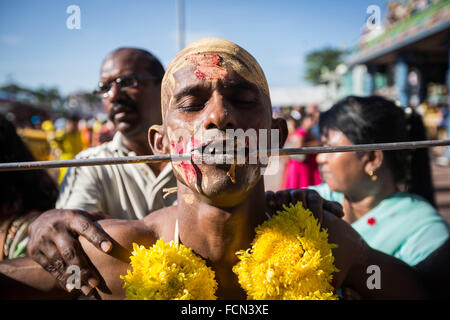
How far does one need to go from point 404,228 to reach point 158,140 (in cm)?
172

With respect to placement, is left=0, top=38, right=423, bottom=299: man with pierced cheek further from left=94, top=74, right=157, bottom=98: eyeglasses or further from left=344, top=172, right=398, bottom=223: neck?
left=94, top=74, right=157, bottom=98: eyeglasses

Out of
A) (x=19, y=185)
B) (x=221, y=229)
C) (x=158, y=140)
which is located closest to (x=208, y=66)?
(x=158, y=140)

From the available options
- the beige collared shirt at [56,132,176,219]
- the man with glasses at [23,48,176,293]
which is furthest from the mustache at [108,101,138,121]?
the beige collared shirt at [56,132,176,219]

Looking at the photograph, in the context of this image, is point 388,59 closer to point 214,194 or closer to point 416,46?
point 416,46

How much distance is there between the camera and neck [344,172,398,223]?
8.82 feet

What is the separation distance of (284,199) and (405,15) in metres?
14.5

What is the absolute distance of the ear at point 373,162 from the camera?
8.70ft

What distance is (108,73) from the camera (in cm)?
280

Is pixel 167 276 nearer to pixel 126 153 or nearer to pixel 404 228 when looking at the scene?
pixel 126 153

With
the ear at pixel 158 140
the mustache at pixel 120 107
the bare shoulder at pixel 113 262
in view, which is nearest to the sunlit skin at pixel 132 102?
the mustache at pixel 120 107

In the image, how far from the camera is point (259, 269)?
149 cm

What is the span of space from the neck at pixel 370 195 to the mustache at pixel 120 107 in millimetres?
1797

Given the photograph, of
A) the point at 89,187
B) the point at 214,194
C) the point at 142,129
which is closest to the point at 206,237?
the point at 214,194

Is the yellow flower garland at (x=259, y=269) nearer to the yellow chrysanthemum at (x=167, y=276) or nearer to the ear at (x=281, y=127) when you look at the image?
the yellow chrysanthemum at (x=167, y=276)
